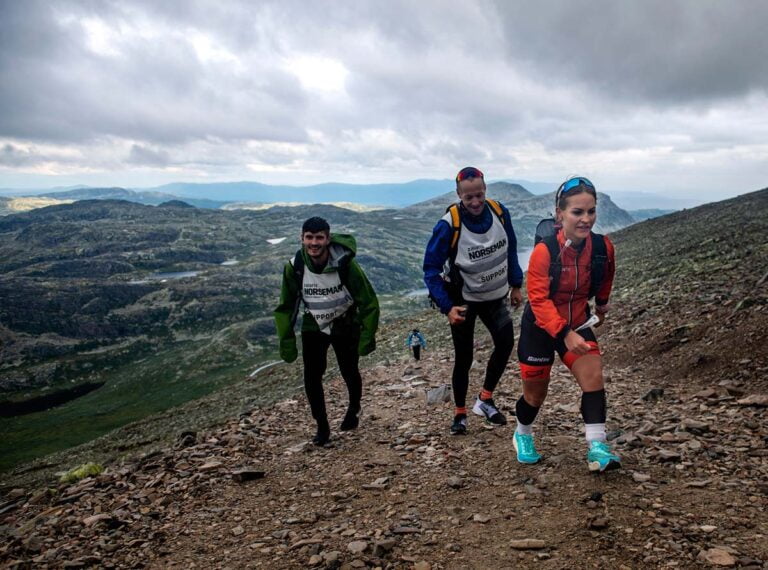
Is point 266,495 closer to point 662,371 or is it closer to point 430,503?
point 430,503

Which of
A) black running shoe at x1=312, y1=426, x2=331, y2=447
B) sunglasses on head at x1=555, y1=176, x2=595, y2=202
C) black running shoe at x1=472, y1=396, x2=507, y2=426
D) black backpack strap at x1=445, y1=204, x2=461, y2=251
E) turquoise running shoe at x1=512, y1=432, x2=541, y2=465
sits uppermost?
sunglasses on head at x1=555, y1=176, x2=595, y2=202

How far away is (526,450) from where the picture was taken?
6.52 m

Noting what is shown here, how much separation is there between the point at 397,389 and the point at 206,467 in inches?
239

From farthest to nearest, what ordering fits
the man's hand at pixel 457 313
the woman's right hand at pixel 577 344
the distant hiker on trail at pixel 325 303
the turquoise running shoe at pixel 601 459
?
the distant hiker on trail at pixel 325 303, the man's hand at pixel 457 313, the turquoise running shoe at pixel 601 459, the woman's right hand at pixel 577 344

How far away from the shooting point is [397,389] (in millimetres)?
13328

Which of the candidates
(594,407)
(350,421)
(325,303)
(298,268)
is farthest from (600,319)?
(350,421)

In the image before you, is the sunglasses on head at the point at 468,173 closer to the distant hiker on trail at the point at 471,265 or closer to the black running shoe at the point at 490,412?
the distant hiker on trail at the point at 471,265

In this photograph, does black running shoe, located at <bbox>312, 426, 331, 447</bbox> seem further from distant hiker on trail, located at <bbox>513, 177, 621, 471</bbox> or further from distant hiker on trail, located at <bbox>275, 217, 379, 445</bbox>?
distant hiker on trail, located at <bbox>513, 177, 621, 471</bbox>

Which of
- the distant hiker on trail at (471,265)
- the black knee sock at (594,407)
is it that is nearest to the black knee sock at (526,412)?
the black knee sock at (594,407)

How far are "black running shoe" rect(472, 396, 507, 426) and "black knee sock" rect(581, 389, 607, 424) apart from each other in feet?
8.49

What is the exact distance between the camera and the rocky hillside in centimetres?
466

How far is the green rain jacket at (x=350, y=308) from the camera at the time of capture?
8.14 metres

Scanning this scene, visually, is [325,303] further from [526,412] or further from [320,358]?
[526,412]

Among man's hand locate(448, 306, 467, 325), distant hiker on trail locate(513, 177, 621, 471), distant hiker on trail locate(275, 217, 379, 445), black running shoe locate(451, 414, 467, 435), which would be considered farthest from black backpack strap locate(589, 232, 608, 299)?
distant hiker on trail locate(275, 217, 379, 445)
